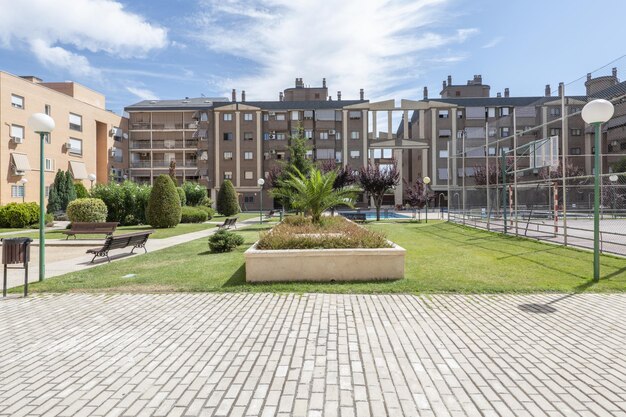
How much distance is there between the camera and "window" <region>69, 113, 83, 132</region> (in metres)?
45.4

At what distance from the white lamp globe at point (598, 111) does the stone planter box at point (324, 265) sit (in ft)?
15.0

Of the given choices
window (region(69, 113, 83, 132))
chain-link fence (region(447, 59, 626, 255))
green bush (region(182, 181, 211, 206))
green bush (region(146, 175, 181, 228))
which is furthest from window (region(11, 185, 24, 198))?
chain-link fence (region(447, 59, 626, 255))

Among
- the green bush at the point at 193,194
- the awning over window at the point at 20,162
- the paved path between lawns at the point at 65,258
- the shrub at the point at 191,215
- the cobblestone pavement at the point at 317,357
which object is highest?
the awning over window at the point at 20,162

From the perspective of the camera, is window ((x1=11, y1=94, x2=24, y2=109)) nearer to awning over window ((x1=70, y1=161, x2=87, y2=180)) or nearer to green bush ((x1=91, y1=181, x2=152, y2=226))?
awning over window ((x1=70, y1=161, x2=87, y2=180))

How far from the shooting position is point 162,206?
23328mm

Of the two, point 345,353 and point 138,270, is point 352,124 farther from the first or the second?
point 345,353

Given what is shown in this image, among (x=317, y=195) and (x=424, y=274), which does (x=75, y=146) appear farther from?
(x=424, y=274)

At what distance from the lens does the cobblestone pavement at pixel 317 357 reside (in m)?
3.41

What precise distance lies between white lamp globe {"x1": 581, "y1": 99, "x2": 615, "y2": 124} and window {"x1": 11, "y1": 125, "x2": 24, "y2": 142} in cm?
4335

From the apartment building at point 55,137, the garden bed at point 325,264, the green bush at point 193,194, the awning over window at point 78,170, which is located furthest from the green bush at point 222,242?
the awning over window at point 78,170

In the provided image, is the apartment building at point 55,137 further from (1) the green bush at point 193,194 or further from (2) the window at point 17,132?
(1) the green bush at point 193,194

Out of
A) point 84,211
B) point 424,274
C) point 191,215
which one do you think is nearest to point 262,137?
point 191,215

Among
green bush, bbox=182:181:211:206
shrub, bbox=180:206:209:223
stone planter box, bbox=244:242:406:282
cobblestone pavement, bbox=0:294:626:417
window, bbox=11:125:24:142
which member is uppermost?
window, bbox=11:125:24:142

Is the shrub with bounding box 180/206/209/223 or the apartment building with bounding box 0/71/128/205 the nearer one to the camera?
the shrub with bounding box 180/206/209/223
